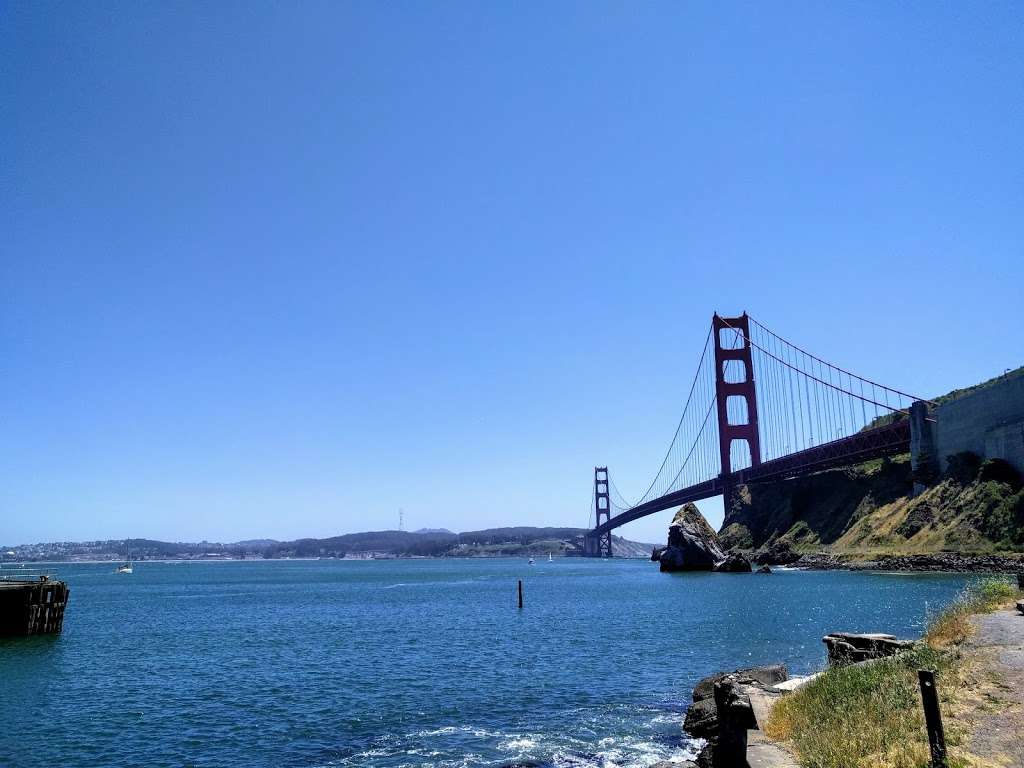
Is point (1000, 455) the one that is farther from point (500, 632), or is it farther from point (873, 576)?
point (500, 632)

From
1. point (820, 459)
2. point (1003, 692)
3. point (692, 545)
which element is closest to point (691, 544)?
point (692, 545)

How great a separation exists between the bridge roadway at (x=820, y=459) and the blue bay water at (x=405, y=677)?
36061 mm

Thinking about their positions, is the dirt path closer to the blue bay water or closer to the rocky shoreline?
the blue bay water

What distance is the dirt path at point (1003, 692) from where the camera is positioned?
30.8 ft

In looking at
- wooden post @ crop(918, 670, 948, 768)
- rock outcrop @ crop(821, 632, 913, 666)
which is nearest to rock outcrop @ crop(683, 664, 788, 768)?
rock outcrop @ crop(821, 632, 913, 666)

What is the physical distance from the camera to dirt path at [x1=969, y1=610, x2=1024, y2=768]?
9383 mm

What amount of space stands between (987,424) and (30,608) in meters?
80.6

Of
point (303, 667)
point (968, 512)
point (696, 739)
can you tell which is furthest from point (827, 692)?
point (968, 512)

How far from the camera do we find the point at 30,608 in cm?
4275

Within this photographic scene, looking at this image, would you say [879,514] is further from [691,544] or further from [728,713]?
[728,713]

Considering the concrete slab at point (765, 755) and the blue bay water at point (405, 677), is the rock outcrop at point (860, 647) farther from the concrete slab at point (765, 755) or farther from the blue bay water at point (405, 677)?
the concrete slab at point (765, 755)

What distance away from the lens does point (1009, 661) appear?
13.3 m

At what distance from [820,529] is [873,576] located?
109ft

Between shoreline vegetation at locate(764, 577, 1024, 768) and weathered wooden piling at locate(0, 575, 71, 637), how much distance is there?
45074 millimetres
